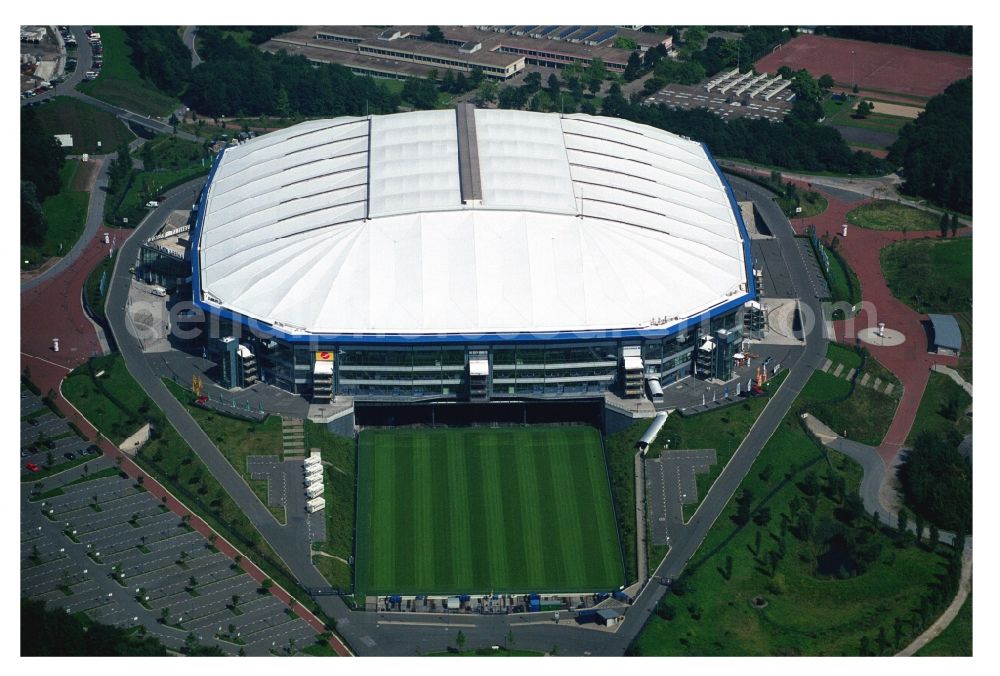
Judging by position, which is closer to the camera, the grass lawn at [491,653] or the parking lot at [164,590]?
the grass lawn at [491,653]

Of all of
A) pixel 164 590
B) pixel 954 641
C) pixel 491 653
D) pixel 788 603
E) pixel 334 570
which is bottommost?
pixel 954 641

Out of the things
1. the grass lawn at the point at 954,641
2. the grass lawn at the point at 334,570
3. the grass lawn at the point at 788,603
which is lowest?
the grass lawn at the point at 954,641

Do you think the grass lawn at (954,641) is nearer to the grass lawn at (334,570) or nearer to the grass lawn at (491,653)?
the grass lawn at (491,653)

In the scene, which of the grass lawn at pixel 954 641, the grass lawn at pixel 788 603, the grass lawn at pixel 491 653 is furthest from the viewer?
the grass lawn at pixel 788 603

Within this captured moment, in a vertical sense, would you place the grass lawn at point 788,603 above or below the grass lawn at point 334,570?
below

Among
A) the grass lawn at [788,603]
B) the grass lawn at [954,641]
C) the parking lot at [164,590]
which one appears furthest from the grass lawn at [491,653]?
the grass lawn at [954,641]

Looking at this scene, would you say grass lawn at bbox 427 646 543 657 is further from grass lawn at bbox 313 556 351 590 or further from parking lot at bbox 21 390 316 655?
grass lawn at bbox 313 556 351 590

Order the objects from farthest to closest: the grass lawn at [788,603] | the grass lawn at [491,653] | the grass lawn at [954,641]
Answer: the grass lawn at [788,603] → the grass lawn at [491,653] → the grass lawn at [954,641]

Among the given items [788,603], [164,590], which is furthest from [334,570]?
[788,603]

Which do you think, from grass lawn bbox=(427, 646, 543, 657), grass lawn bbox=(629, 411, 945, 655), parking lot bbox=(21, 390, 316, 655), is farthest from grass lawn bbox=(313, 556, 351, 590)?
grass lawn bbox=(629, 411, 945, 655)

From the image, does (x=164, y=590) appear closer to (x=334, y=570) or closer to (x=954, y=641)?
(x=334, y=570)

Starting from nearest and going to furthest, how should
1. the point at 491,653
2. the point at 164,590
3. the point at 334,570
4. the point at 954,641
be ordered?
the point at 491,653 < the point at 954,641 < the point at 164,590 < the point at 334,570
